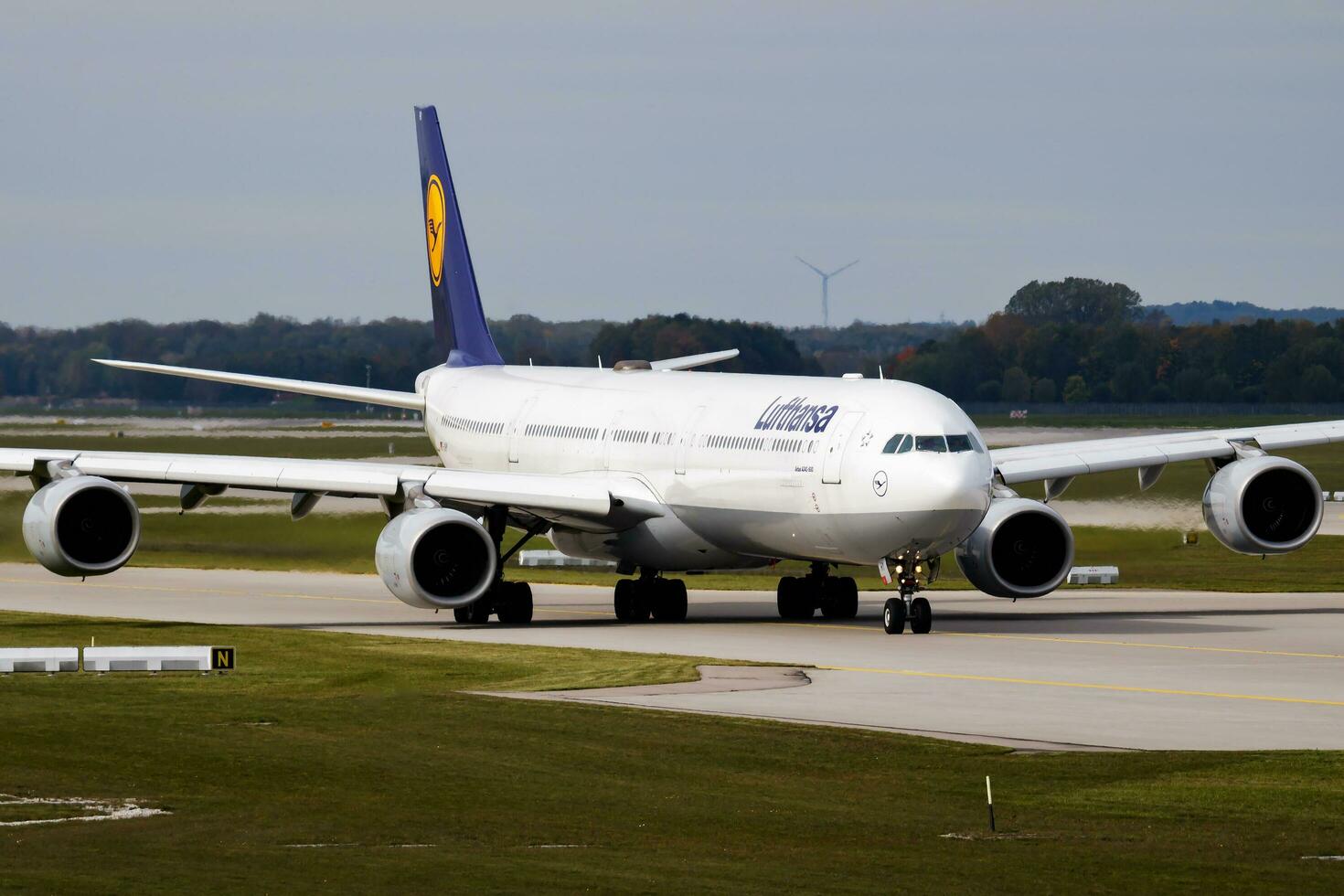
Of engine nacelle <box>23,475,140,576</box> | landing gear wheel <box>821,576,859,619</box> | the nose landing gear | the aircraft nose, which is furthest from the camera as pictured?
landing gear wheel <box>821,576,859,619</box>

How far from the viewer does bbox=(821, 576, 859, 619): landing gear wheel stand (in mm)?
37344

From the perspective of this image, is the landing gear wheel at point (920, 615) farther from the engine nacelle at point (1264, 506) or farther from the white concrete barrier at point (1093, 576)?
the white concrete barrier at point (1093, 576)

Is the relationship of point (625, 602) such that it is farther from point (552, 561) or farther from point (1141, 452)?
point (552, 561)

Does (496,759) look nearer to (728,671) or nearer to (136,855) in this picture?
(136,855)

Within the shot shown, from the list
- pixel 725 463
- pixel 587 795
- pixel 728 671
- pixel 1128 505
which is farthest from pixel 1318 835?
pixel 1128 505

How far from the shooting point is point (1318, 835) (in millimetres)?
16484

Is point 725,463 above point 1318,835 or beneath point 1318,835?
above

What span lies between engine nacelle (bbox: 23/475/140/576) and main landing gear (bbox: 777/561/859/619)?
1028 centimetres

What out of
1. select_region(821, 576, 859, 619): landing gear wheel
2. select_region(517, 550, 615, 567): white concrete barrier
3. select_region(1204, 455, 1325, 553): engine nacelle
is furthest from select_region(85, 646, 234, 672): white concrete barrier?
select_region(517, 550, 615, 567): white concrete barrier

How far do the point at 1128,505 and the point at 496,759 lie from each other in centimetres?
2950

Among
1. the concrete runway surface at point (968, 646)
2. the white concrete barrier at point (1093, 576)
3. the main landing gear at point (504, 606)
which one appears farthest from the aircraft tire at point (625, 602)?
the white concrete barrier at point (1093, 576)

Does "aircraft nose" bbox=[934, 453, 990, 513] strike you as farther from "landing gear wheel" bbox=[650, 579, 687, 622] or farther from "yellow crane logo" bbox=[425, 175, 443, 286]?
"yellow crane logo" bbox=[425, 175, 443, 286]

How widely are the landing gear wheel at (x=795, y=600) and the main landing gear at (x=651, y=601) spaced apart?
5.24ft

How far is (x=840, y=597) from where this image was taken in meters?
37.4
